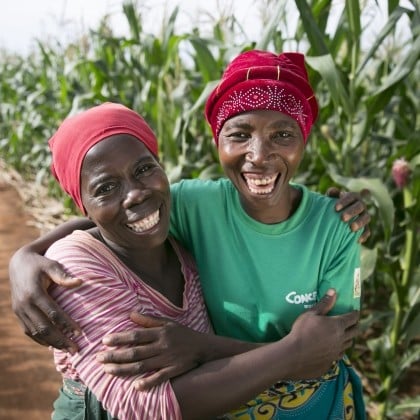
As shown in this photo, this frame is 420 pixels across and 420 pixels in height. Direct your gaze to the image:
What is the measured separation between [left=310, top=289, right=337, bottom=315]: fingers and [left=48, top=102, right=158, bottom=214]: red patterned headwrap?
0.48 meters

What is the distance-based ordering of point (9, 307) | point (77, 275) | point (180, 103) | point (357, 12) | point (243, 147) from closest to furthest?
point (77, 275), point (243, 147), point (357, 12), point (180, 103), point (9, 307)

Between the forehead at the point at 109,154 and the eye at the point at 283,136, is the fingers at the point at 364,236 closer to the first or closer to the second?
the eye at the point at 283,136

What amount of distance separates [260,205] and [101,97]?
1825mm

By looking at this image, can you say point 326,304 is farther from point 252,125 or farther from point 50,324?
point 50,324

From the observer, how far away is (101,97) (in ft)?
8.88

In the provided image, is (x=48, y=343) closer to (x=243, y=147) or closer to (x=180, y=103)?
(x=243, y=147)

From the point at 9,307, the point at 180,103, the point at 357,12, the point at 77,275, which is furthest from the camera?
the point at 9,307

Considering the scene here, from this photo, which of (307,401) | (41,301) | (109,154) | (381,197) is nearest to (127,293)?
(41,301)

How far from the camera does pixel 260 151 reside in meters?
1.05

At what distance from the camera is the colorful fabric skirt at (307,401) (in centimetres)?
107

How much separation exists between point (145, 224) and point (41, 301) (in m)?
0.24

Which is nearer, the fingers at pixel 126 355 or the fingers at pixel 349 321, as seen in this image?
the fingers at pixel 126 355

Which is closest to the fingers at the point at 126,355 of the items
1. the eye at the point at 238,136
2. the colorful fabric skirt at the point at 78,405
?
the colorful fabric skirt at the point at 78,405

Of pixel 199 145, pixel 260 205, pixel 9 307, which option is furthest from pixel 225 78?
pixel 9 307
